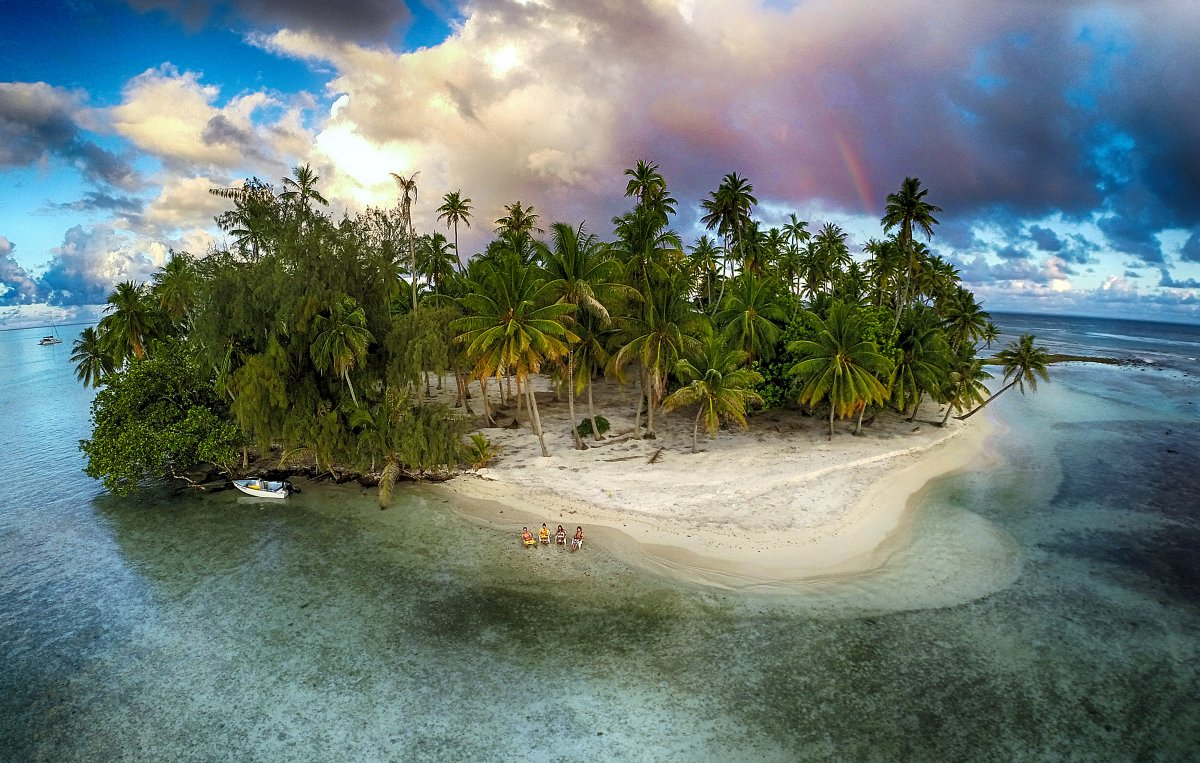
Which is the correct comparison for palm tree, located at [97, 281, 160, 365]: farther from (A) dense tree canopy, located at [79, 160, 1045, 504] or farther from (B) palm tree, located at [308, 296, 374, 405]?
Result: (B) palm tree, located at [308, 296, 374, 405]

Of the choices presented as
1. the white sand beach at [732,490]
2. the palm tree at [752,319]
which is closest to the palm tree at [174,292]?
the white sand beach at [732,490]

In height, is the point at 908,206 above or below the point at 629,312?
above

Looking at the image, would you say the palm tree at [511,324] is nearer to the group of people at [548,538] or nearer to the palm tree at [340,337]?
the palm tree at [340,337]

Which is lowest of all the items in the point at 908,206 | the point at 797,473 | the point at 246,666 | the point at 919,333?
the point at 246,666

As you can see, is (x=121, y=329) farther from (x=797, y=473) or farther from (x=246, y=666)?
(x=797, y=473)

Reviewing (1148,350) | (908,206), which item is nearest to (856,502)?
(908,206)

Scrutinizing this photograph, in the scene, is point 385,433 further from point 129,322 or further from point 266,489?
point 129,322
